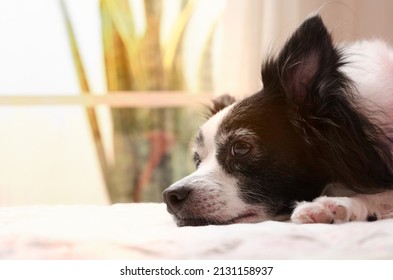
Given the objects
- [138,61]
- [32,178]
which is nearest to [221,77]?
[138,61]

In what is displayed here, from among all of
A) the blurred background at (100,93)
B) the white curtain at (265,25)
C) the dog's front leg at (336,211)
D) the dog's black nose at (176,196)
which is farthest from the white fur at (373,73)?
the blurred background at (100,93)

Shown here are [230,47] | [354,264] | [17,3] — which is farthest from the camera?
[17,3]

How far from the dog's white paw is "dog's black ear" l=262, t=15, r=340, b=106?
311mm

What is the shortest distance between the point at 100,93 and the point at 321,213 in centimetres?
231

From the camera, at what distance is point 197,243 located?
96 cm

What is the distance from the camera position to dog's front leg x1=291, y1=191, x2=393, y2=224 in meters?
1.16

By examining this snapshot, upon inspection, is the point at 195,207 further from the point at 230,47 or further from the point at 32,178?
the point at 32,178

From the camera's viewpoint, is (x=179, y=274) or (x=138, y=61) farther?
(x=138, y=61)

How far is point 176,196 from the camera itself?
1322 mm

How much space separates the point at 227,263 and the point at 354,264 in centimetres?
19

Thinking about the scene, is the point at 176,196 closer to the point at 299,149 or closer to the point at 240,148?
the point at 240,148

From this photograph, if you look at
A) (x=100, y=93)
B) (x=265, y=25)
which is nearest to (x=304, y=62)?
(x=265, y=25)

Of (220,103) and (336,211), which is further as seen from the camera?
(220,103)

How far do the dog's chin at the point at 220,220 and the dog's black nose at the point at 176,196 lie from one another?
31 mm
